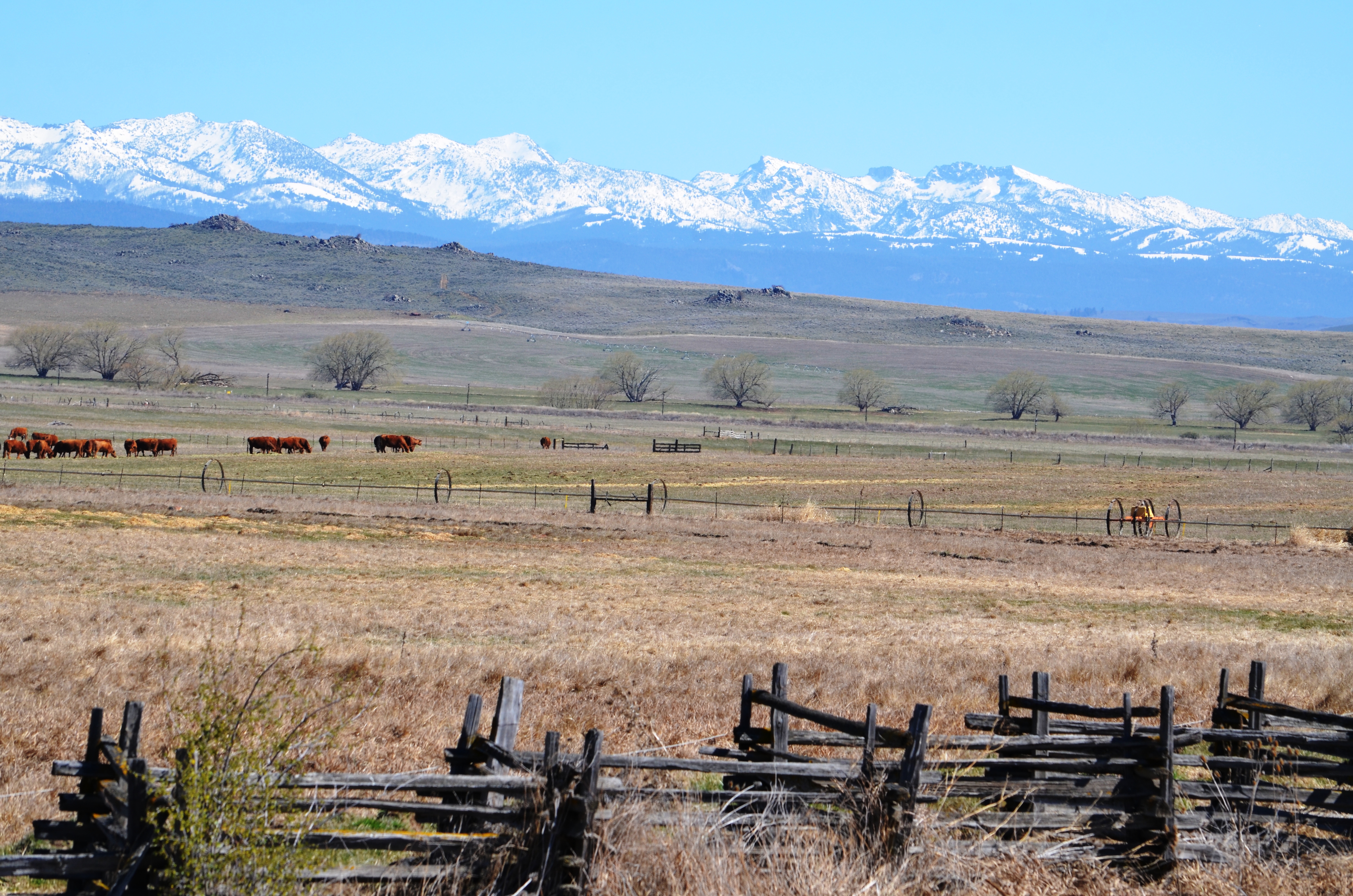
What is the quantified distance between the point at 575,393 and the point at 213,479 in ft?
279

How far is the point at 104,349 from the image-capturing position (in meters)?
135

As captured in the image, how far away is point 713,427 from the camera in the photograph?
10619 cm

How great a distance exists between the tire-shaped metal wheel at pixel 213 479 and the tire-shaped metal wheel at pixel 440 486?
7.59 m

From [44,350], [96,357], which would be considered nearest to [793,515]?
[96,357]

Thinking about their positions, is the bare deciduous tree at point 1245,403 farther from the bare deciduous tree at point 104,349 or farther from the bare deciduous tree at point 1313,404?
the bare deciduous tree at point 104,349

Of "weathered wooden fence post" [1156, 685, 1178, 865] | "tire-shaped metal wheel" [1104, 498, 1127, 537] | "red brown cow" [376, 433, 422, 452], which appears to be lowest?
"tire-shaped metal wheel" [1104, 498, 1127, 537]

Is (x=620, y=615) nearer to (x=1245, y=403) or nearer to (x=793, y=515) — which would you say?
(x=793, y=515)

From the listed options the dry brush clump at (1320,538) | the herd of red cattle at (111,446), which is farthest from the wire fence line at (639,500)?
the herd of red cattle at (111,446)

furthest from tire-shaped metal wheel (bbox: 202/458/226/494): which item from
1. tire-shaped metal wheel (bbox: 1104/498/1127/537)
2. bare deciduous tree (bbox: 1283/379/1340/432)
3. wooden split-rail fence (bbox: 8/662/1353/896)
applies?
bare deciduous tree (bbox: 1283/379/1340/432)

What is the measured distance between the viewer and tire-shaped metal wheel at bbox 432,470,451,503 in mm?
42500

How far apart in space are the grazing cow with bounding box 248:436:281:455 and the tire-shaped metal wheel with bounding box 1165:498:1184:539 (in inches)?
1718

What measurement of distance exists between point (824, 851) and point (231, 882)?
10.7 ft

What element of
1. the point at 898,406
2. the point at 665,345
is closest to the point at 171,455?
the point at 898,406

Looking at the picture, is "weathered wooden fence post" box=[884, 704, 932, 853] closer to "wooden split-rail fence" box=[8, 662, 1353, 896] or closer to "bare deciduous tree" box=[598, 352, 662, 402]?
"wooden split-rail fence" box=[8, 662, 1353, 896]
